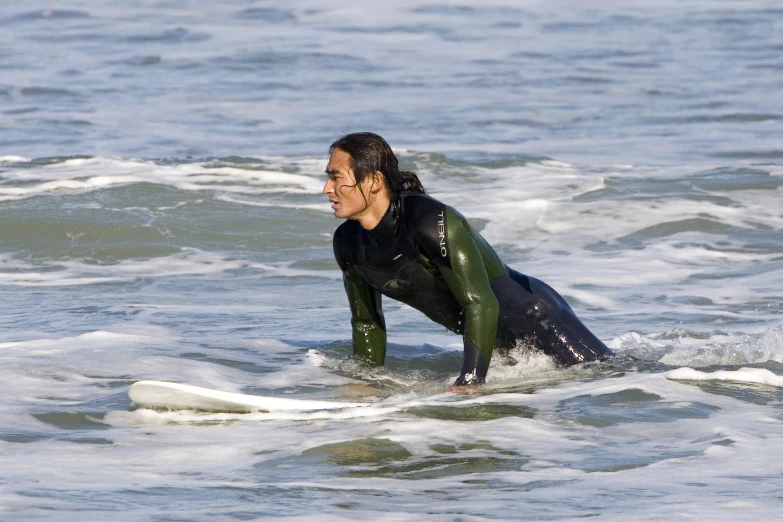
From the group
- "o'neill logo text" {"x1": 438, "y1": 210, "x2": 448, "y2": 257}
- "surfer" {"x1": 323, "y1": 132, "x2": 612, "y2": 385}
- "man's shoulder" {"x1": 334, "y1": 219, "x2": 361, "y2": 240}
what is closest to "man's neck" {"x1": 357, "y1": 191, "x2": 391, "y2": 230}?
"surfer" {"x1": 323, "y1": 132, "x2": 612, "y2": 385}

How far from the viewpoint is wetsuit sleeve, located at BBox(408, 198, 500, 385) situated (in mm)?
5387

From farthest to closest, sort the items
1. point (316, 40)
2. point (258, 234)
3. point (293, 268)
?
1. point (316, 40)
2. point (258, 234)
3. point (293, 268)

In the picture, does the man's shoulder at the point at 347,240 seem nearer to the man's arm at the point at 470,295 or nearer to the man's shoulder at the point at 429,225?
the man's shoulder at the point at 429,225

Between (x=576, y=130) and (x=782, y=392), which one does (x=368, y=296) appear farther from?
(x=576, y=130)

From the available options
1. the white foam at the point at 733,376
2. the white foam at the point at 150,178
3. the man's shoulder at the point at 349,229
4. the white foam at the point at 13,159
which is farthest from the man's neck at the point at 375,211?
the white foam at the point at 13,159

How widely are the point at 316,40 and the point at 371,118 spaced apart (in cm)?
762

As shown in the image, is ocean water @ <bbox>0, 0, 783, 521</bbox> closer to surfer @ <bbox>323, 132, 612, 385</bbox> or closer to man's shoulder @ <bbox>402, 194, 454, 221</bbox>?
surfer @ <bbox>323, 132, 612, 385</bbox>

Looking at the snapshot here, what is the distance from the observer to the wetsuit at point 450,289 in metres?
5.40

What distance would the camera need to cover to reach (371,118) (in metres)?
17.2

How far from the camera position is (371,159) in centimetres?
535

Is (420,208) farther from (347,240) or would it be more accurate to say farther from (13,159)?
(13,159)

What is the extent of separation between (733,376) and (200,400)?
260 centimetres

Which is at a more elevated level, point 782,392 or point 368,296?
point 368,296

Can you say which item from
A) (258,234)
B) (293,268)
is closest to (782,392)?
(293,268)
